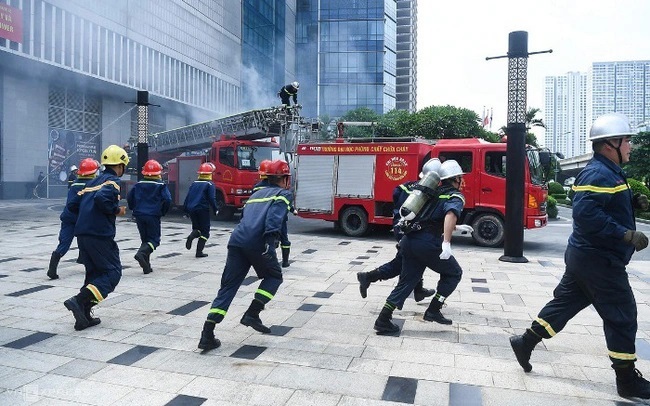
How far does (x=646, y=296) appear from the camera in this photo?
21.9 ft

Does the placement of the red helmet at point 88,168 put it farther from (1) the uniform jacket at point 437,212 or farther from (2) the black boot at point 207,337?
(1) the uniform jacket at point 437,212

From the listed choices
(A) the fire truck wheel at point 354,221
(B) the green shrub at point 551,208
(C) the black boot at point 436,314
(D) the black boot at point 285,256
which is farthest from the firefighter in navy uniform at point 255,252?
(B) the green shrub at point 551,208

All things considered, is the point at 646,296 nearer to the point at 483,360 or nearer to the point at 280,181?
the point at 483,360

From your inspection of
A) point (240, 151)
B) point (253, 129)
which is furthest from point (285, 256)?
point (253, 129)

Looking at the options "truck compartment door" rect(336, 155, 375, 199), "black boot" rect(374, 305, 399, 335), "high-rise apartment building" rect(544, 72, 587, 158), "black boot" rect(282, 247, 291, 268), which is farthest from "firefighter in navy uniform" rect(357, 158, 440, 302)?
"high-rise apartment building" rect(544, 72, 587, 158)

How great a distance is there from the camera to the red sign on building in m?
22.1

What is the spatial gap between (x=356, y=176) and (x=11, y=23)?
1896cm

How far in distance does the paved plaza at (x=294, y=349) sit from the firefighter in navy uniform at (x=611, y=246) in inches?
14.8

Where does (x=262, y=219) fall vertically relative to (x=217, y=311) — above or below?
above

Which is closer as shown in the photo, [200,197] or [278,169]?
[278,169]

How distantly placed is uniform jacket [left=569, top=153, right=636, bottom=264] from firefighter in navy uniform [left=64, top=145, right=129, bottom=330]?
3975 millimetres

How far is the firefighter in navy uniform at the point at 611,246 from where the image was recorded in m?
3.31

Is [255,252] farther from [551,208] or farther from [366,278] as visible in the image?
[551,208]

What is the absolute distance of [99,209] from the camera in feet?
15.8
